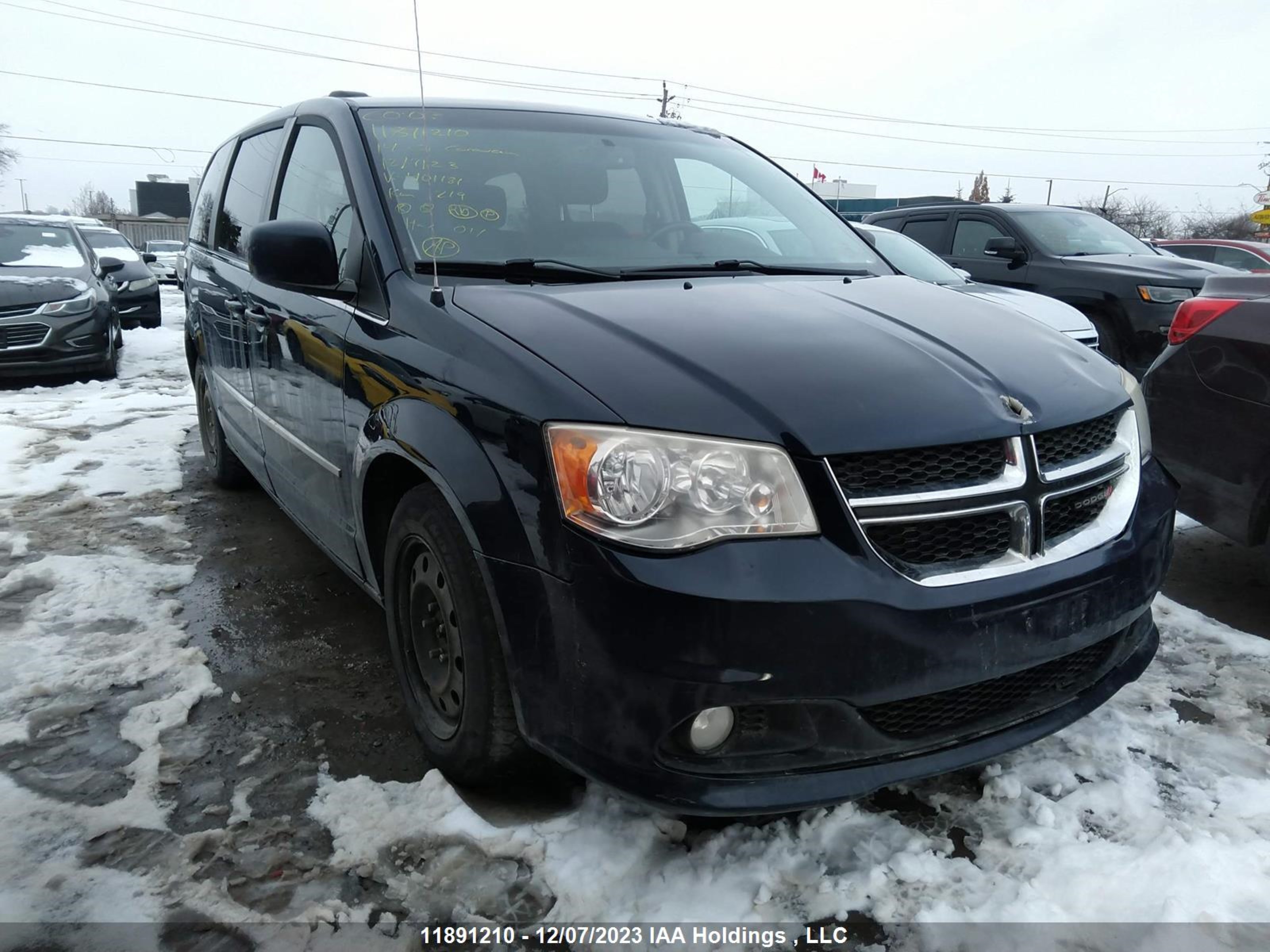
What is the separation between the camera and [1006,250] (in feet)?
25.9

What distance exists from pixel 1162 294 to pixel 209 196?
6.83 meters

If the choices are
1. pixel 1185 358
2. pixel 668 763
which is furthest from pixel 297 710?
pixel 1185 358

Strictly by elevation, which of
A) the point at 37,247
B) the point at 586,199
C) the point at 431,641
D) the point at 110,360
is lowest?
the point at 110,360

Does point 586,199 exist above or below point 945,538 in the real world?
above

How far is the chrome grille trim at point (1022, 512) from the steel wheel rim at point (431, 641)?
101 centimetres

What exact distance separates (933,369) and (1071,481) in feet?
1.30

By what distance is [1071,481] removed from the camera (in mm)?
2016

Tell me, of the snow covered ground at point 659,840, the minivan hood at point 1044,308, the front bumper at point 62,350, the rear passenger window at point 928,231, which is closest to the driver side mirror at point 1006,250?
the rear passenger window at point 928,231

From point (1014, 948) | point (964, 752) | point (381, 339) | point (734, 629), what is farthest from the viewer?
point (381, 339)

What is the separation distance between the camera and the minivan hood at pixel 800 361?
1.80 meters

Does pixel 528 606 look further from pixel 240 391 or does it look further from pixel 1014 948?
pixel 240 391

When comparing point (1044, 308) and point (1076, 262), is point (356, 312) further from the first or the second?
point (1076, 262)

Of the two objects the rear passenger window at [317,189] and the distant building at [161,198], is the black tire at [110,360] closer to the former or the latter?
the rear passenger window at [317,189]

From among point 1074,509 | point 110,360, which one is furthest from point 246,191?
point 110,360
